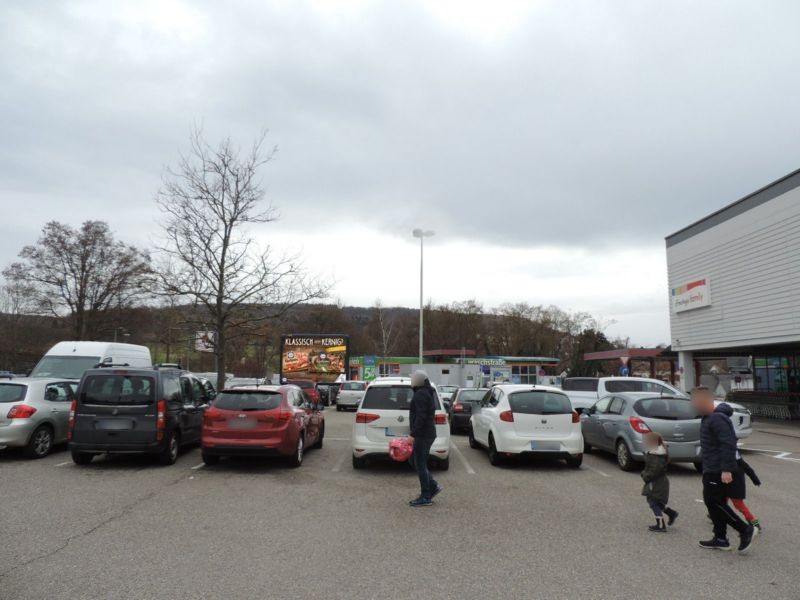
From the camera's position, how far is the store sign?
31216 millimetres

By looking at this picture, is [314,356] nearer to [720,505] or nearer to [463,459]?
[463,459]

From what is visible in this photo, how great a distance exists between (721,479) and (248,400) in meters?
7.20

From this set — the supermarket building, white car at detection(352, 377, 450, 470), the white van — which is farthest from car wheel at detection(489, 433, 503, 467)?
the supermarket building

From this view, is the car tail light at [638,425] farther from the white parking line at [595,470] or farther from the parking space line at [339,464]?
the parking space line at [339,464]

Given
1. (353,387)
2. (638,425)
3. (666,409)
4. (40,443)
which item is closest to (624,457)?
(638,425)

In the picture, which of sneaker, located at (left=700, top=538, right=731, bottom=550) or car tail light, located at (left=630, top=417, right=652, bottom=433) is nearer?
sneaker, located at (left=700, top=538, right=731, bottom=550)

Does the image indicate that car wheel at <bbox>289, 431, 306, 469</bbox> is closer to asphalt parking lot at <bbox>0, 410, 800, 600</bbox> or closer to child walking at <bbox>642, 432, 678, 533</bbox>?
asphalt parking lot at <bbox>0, 410, 800, 600</bbox>

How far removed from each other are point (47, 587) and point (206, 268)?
13767 mm

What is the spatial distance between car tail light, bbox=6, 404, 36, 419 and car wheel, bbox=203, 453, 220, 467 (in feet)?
10.8

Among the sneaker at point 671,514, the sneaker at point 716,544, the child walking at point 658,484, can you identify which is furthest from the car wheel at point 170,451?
the sneaker at point 716,544

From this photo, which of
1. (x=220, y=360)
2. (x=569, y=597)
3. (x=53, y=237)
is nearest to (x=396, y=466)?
(x=569, y=597)

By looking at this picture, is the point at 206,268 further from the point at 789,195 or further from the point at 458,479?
the point at 789,195

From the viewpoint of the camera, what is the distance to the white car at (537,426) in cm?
1052

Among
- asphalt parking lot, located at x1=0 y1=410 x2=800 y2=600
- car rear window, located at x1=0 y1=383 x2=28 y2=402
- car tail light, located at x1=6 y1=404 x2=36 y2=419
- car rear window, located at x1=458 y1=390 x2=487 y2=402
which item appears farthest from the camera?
car rear window, located at x1=458 y1=390 x2=487 y2=402
